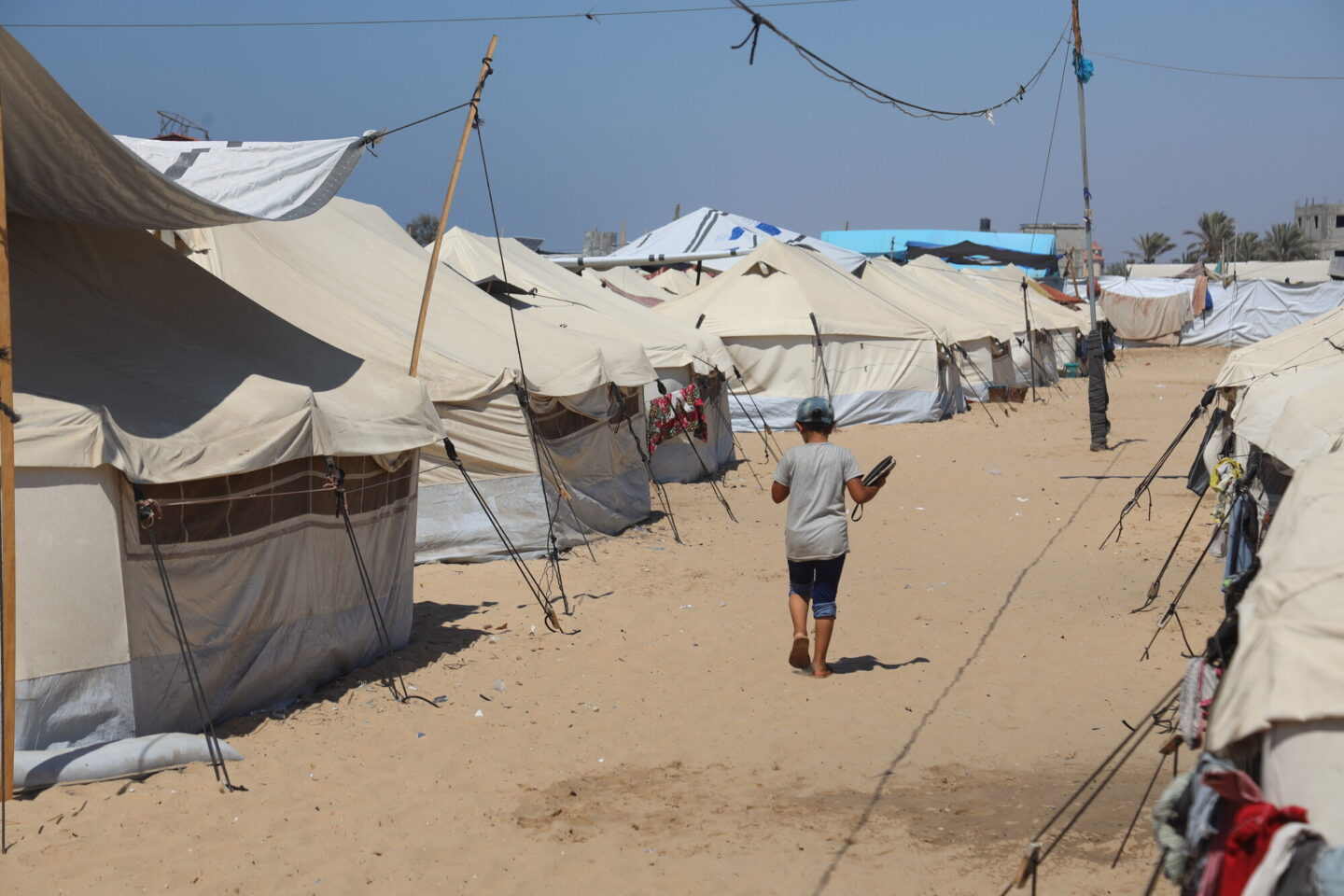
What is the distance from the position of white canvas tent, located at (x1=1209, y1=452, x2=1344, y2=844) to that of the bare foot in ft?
12.9

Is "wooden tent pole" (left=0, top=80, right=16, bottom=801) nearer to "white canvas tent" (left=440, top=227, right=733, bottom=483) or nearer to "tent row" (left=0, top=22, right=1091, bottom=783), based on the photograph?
"tent row" (left=0, top=22, right=1091, bottom=783)

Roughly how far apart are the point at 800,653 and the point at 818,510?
911 millimetres

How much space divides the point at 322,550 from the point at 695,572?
4.23m

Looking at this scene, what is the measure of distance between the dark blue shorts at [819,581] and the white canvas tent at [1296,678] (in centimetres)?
360

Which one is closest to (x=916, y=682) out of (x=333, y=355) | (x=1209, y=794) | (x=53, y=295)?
(x=333, y=355)

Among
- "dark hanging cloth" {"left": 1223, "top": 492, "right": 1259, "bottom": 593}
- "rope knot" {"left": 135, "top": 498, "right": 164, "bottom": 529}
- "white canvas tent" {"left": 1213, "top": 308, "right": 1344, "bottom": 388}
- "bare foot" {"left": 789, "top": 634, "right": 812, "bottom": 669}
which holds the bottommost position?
"bare foot" {"left": 789, "top": 634, "right": 812, "bottom": 669}

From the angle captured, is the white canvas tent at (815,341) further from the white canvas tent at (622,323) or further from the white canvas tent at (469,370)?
the white canvas tent at (469,370)

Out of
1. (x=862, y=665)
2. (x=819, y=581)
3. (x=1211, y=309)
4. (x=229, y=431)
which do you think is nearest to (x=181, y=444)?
(x=229, y=431)

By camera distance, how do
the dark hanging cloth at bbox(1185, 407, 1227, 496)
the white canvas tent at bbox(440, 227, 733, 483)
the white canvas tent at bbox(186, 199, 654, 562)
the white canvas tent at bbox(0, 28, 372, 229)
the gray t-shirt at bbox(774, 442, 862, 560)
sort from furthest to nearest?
the white canvas tent at bbox(440, 227, 733, 483) < the dark hanging cloth at bbox(1185, 407, 1227, 496) < the white canvas tent at bbox(186, 199, 654, 562) < the gray t-shirt at bbox(774, 442, 862, 560) < the white canvas tent at bbox(0, 28, 372, 229)

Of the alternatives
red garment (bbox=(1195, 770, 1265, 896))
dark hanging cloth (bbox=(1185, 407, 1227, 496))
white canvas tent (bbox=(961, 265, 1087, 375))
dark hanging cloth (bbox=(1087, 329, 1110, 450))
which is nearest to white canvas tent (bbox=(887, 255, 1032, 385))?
white canvas tent (bbox=(961, 265, 1087, 375))

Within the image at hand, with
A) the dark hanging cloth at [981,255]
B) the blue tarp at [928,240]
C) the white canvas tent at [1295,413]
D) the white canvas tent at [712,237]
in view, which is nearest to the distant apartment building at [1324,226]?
the blue tarp at [928,240]

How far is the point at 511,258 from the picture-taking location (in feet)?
51.0

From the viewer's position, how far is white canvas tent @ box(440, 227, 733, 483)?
14.6 meters

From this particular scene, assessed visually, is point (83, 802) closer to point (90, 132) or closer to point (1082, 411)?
point (90, 132)
